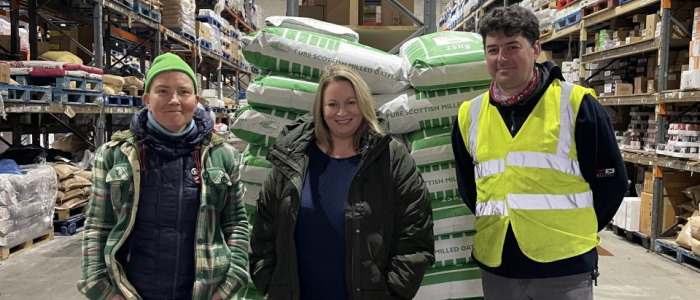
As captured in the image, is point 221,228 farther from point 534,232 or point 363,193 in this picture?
point 534,232

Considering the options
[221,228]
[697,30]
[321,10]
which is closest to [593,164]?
[221,228]

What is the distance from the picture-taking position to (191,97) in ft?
6.64

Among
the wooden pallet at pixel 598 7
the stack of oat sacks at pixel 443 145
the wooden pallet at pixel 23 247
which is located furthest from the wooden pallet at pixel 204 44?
the stack of oat sacks at pixel 443 145

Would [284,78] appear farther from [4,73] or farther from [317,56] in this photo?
[4,73]

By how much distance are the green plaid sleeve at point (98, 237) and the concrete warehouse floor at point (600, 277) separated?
2797mm

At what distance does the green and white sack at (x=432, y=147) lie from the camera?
9.09 ft

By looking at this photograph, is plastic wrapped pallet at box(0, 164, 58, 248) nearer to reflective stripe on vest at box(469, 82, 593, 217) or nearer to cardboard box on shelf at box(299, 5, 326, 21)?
cardboard box on shelf at box(299, 5, 326, 21)

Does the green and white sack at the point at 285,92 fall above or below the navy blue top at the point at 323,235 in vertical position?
above

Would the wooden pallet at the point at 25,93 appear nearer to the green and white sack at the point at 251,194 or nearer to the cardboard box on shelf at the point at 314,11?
the cardboard box on shelf at the point at 314,11

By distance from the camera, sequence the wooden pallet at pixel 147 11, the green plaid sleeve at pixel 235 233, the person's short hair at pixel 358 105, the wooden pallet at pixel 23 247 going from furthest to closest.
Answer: the wooden pallet at pixel 147 11 → the wooden pallet at pixel 23 247 → the green plaid sleeve at pixel 235 233 → the person's short hair at pixel 358 105

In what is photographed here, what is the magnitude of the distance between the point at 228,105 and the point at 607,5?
29.9ft

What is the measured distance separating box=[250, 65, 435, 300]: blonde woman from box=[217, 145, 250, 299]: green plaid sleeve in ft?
0.43

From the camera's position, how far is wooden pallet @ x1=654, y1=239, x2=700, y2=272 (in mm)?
5402

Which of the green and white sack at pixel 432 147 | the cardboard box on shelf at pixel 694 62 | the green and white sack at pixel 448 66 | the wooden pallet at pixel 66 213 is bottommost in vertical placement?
the wooden pallet at pixel 66 213
